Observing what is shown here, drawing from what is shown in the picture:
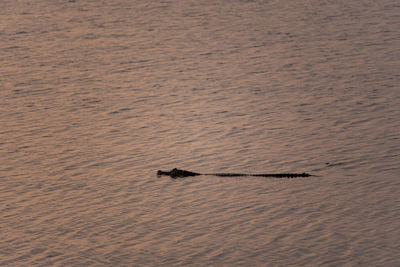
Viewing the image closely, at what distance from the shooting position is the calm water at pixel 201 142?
64.3ft

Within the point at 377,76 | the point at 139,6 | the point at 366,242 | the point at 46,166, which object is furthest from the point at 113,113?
the point at 139,6

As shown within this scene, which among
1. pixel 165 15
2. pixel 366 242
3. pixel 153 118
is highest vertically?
pixel 165 15

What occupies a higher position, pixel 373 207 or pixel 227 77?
pixel 227 77

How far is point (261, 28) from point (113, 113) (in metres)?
18.1

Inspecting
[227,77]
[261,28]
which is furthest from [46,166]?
[261,28]

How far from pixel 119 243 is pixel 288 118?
Result: 11.6 m

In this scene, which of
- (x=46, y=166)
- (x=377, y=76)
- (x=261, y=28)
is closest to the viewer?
(x=46, y=166)

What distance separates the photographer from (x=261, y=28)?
4706cm

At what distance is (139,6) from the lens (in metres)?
57.3

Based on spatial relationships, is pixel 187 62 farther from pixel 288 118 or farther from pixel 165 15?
pixel 165 15

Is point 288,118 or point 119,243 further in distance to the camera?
point 288,118

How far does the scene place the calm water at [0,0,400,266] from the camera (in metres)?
19.6

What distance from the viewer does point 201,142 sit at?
89.1ft

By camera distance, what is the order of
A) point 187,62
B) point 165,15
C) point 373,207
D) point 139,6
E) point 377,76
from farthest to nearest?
point 139,6, point 165,15, point 187,62, point 377,76, point 373,207
